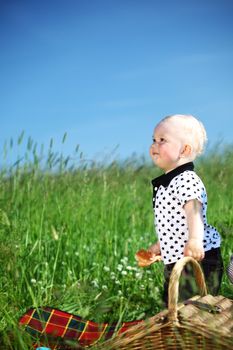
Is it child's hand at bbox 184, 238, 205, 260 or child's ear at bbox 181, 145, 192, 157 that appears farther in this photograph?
child's ear at bbox 181, 145, 192, 157

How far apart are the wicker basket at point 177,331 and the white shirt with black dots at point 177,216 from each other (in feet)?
2.32

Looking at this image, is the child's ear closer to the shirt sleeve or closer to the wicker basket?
the shirt sleeve

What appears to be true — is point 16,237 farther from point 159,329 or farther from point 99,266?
point 159,329

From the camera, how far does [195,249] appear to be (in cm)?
334

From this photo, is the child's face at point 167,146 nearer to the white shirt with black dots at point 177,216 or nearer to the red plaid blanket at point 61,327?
the white shirt with black dots at point 177,216

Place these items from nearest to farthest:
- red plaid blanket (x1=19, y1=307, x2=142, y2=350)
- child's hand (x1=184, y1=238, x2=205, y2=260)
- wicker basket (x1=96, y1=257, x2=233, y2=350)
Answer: wicker basket (x1=96, y1=257, x2=233, y2=350), child's hand (x1=184, y1=238, x2=205, y2=260), red plaid blanket (x1=19, y1=307, x2=142, y2=350)

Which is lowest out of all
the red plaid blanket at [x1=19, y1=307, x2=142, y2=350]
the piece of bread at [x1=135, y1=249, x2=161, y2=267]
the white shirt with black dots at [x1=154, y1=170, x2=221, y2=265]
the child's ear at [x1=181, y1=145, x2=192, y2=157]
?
the red plaid blanket at [x1=19, y1=307, x2=142, y2=350]

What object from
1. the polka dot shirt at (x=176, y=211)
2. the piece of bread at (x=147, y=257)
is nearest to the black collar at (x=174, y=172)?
the polka dot shirt at (x=176, y=211)

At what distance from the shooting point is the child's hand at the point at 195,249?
3336 mm

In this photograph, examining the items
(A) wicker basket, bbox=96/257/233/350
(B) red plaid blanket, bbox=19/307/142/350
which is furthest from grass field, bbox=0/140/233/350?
(A) wicker basket, bbox=96/257/233/350

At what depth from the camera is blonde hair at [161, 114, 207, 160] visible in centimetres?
360

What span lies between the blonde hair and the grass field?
76 cm

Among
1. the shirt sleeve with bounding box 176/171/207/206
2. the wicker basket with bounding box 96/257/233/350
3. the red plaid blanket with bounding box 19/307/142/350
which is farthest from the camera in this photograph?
the red plaid blanket with bounding box 19/307/142/350

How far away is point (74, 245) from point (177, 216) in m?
1.84
